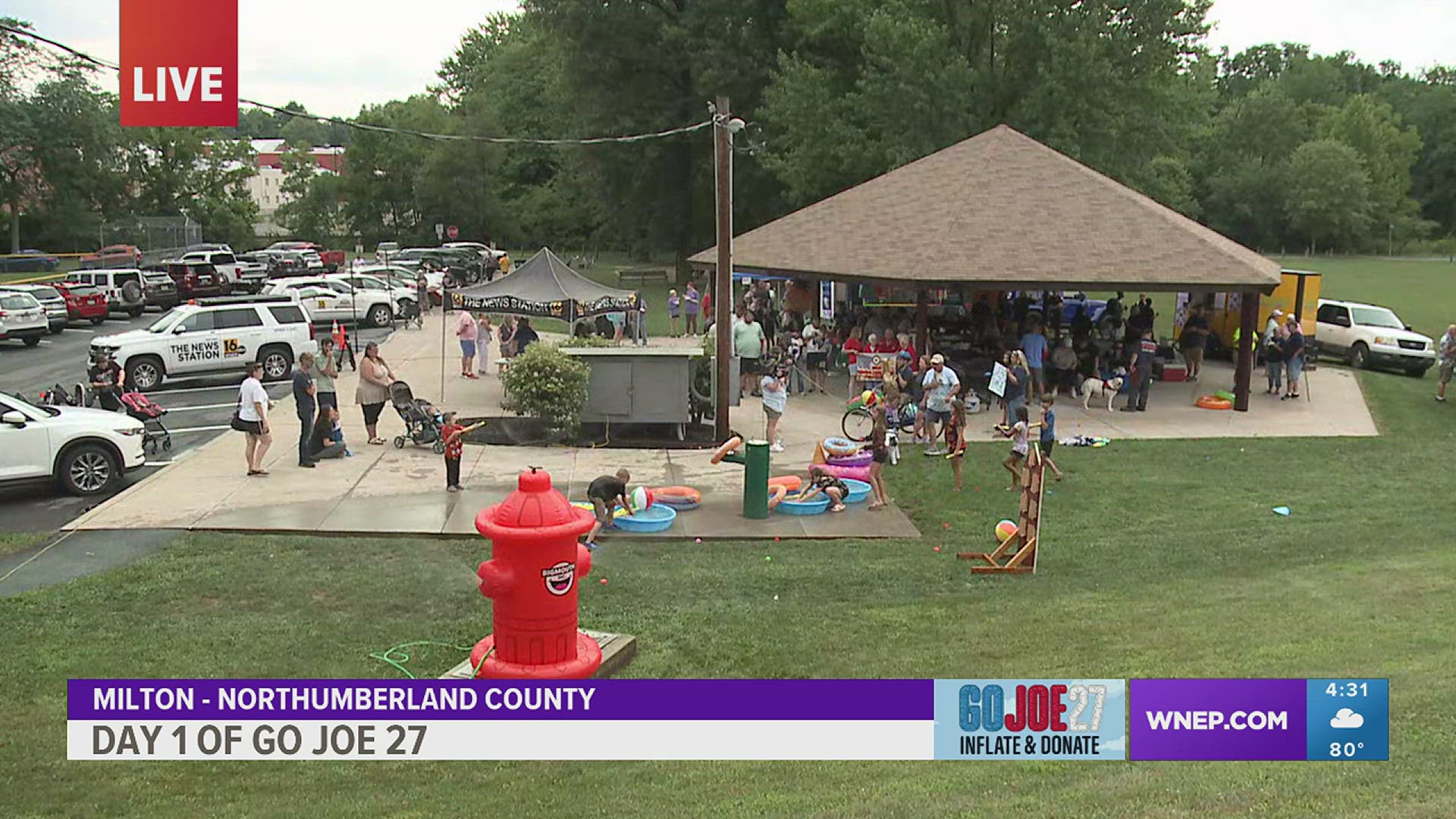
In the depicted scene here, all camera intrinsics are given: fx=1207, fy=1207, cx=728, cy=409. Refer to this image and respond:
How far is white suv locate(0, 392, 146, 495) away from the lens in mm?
14422

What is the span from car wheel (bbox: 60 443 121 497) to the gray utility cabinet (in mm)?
6780

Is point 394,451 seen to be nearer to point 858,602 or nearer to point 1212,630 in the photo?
point 858,602

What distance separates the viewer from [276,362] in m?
25.2

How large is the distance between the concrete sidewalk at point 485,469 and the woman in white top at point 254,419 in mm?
264

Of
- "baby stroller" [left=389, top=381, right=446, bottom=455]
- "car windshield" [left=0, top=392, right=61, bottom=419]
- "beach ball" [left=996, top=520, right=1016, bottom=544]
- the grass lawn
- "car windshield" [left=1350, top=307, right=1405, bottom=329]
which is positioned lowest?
the grass lawn

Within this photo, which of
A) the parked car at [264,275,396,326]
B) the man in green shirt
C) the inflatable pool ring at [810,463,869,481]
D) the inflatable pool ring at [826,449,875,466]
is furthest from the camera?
the parked car at [264,275,396,326]

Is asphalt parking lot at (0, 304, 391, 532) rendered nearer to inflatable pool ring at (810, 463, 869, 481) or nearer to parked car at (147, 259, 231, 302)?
parked car at (147, 259, 231, 302)

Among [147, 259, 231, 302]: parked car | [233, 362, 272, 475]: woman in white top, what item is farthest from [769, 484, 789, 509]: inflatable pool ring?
[147, 259, 231, 302]: parked car

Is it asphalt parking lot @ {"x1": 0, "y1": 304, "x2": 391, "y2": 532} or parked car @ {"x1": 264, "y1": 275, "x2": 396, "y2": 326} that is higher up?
parked car @ {"x1": 264, "y1": 275, "x2": 396, "y2": 326}

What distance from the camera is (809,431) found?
19844 millimetres

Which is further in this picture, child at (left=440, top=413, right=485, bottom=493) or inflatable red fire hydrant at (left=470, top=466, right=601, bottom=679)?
child at (left=440, top=413, right=485, bottom=493)

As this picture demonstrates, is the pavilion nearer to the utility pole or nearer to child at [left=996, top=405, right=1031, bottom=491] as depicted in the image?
the utility pole

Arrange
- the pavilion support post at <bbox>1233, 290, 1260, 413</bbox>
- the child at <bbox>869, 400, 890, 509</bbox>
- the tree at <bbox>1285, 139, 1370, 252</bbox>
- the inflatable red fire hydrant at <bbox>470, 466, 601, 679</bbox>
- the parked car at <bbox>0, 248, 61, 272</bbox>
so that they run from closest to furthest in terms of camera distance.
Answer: the inflatable red fire hydrant at <bbox>470, 466, 601, 679</bbox> → the child at <bbox>869, 400, 890, 509</bbox> → the pavilion support post at <bbox>1233, 290, 1260, 413</bbox> → the parked car at <bbox>0, 248, 61, 272</bbox> → the tree at <bbox>1285, 139, 1370, 252</bbox>

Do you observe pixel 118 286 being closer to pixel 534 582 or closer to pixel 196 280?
pixel 196 280
